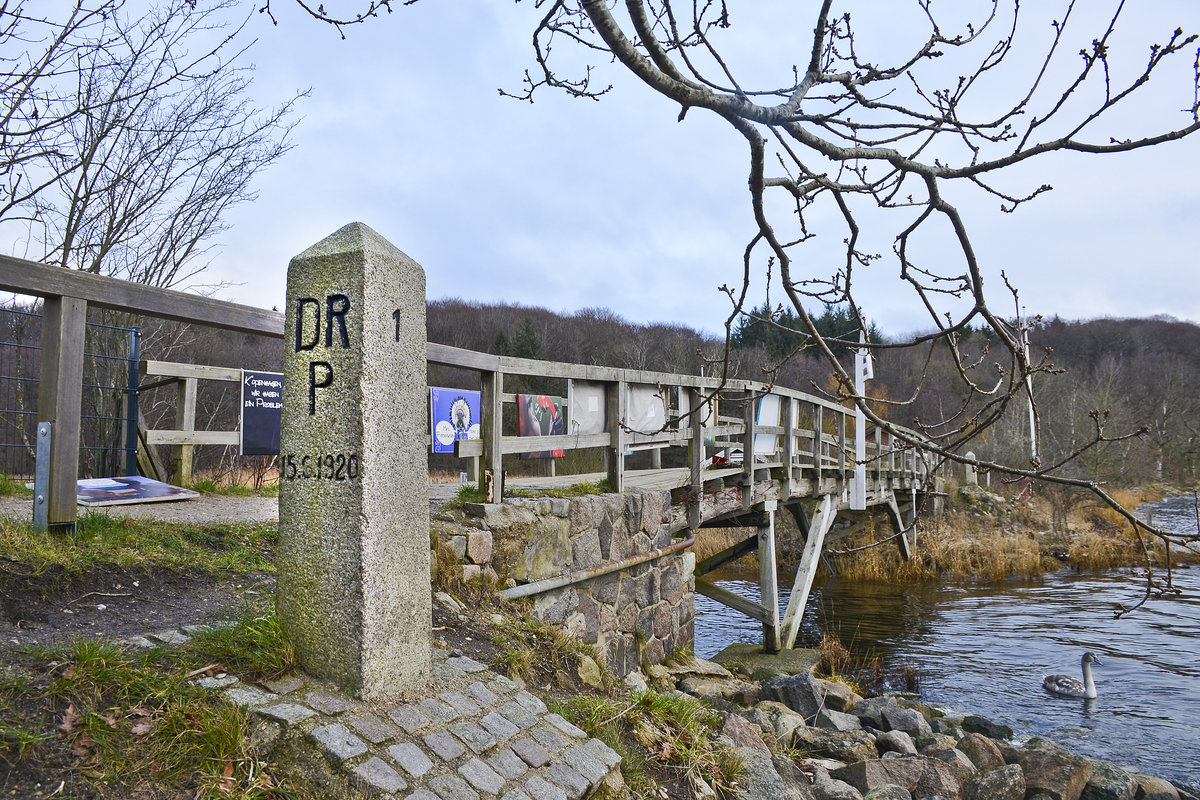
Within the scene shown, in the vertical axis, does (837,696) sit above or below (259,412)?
below

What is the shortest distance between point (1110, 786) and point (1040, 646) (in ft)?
22.6

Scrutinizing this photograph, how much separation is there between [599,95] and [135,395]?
465 centimetres

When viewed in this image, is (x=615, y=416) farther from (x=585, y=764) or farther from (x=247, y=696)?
(x=247, y=696)

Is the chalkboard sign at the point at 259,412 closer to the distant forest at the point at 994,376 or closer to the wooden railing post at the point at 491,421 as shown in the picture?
the wooden railing post at the point at 491,421

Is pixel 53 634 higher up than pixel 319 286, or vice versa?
pixel 319 286

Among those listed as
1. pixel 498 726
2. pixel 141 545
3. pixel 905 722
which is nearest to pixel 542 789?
pixel 498 726

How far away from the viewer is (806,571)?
12719mm

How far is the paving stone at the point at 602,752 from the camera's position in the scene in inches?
142

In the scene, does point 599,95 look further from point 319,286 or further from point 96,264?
point 96,264

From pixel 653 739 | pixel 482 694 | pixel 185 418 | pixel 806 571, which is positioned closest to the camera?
pixel 482 694

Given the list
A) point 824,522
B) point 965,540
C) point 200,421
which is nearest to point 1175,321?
point 965,540

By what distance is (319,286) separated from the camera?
3.45 metres

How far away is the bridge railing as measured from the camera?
18.2 feet

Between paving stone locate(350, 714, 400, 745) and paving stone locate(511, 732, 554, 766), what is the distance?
0.57 m
